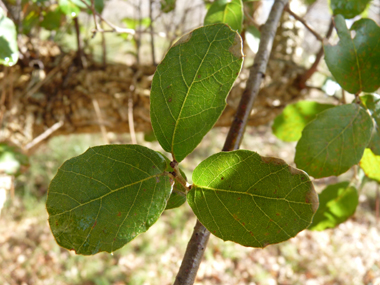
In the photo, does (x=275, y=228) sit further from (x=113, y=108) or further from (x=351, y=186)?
(x=113, y=108)

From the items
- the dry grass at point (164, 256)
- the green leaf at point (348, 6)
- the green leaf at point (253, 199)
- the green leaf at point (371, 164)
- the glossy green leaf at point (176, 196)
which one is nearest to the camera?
the green leaf at point (253, 199)

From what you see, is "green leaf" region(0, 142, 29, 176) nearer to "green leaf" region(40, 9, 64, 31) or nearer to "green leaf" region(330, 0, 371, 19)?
"green leaf" region(40, 9, 64, 31)

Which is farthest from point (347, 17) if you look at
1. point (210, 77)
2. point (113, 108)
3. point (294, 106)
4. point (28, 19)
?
point (28, 19)

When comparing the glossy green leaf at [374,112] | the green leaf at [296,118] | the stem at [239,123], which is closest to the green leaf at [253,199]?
the stem at [239,123]

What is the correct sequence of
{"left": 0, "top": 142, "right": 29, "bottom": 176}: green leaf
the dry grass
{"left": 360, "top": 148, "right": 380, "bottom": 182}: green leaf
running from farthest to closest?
the dry grass < {"left": 0, "top": 142, "right": 29, "bottom": 176}: green leaf < {"left": 360, "top": 148, "right": 380, "bottom": 182}: green leaf

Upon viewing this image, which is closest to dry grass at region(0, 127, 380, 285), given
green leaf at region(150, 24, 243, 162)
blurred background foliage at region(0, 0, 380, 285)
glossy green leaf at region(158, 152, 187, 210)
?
blurred background foliage at region(0, 0, 380, 285)

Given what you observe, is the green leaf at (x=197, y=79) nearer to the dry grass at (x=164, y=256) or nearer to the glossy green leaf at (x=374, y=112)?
→ the glossy green leaf at (x=374, y=112)

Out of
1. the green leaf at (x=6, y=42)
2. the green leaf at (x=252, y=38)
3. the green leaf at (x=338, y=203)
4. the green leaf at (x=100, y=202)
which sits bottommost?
the green leaf at (x=338, y=203)

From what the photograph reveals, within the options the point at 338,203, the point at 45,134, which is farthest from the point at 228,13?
the point at 45,134
